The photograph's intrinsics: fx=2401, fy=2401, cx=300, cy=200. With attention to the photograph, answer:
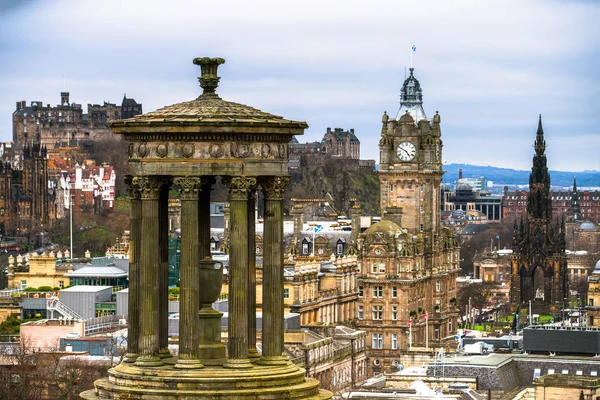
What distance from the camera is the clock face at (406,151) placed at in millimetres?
162875

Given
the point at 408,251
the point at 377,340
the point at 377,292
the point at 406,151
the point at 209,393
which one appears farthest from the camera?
the point at 406,151

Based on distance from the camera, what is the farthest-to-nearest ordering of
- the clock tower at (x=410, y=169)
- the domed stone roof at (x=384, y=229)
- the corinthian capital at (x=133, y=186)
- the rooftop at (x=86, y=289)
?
the clock tower at (x=410, y=169)
the domed stone roof at (x=384, y=229)
the rooftop at (x=86, y=289)
the corinthian capital at (x=133, y=186)

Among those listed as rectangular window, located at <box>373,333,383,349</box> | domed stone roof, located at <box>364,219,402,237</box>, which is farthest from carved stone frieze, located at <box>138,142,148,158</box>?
domed stone roof, located at <box>364,219,402,237</box>

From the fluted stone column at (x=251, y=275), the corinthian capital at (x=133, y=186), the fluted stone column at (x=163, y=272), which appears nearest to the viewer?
the corinthian capital at (x=133, y=186)

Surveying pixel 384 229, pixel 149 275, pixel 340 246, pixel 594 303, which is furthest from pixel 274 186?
pixel 594 303

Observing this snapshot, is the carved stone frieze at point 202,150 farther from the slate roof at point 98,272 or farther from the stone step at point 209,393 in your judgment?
the slate roof at point 98,272

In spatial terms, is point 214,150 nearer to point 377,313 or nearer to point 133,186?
point 133,186

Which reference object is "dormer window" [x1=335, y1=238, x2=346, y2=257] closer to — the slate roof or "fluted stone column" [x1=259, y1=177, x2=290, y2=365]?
the slate roof

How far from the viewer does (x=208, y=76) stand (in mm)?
34156

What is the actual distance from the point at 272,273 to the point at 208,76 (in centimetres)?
301

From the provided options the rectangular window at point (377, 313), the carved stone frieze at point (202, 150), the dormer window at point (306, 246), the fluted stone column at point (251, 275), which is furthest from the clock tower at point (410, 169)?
the carved stone frieze at point (202, 150)

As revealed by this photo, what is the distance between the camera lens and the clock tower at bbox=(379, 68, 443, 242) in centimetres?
16262

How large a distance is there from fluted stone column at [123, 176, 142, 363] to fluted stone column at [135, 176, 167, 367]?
0.59 feet

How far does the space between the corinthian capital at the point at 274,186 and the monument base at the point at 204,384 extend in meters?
2.36
